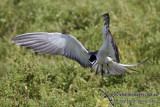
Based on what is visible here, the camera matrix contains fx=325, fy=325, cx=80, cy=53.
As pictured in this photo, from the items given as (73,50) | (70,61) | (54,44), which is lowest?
(70,61)

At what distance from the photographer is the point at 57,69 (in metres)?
6.32

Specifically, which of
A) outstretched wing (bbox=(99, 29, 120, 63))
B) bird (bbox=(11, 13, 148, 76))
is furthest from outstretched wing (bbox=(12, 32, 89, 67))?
outstretched wing (bbox=(99, 29, 120, 63))

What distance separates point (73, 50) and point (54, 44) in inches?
14.5

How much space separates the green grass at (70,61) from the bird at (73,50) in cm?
21

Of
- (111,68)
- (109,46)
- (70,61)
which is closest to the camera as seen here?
(109,46)

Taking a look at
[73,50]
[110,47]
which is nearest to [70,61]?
[73,50]

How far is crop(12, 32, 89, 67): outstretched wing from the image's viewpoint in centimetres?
575

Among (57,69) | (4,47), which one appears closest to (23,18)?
(4,47)

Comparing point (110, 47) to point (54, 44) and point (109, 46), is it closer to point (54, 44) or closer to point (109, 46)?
point (109, 46)

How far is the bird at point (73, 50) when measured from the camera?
225 inches

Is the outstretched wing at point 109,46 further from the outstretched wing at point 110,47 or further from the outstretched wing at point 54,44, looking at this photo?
the outstretched wing at point 54,44

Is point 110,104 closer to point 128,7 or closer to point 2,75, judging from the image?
point 2,75

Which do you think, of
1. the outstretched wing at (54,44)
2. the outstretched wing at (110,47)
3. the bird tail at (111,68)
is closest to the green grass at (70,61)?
the bird tail at (111,68)

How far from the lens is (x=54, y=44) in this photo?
19.4ft
